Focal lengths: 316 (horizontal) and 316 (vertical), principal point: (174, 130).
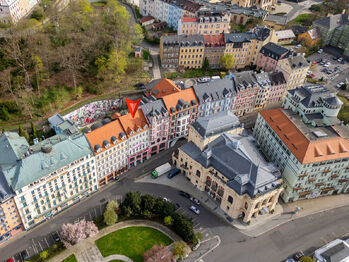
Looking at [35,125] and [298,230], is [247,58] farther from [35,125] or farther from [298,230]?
[35,125]

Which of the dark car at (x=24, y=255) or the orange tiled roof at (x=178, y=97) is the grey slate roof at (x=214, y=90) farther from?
the dark car at (x=24, y=255)

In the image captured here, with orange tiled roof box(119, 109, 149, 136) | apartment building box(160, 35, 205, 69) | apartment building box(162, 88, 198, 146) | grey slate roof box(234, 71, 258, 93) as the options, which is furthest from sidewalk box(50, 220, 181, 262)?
apartment building box(160, 35, 205, 69)

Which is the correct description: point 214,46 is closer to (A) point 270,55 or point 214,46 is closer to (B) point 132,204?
(A) point 270,55

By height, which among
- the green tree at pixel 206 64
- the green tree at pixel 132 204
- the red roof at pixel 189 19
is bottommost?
the green tree at pixel 132 204

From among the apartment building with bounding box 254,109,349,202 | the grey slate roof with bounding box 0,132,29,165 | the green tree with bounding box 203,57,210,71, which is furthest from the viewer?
the green tree with bounding box 203,57,210,71

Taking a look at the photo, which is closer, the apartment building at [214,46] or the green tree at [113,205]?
the green tree at [113,205]

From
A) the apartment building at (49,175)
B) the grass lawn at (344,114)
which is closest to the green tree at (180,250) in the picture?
the apartment building at (49,175)

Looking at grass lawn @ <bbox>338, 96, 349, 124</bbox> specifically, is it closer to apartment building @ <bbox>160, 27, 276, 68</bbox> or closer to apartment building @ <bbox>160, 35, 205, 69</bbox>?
apartment building @ <bbox>160, 27, 276, 68</bbox>
